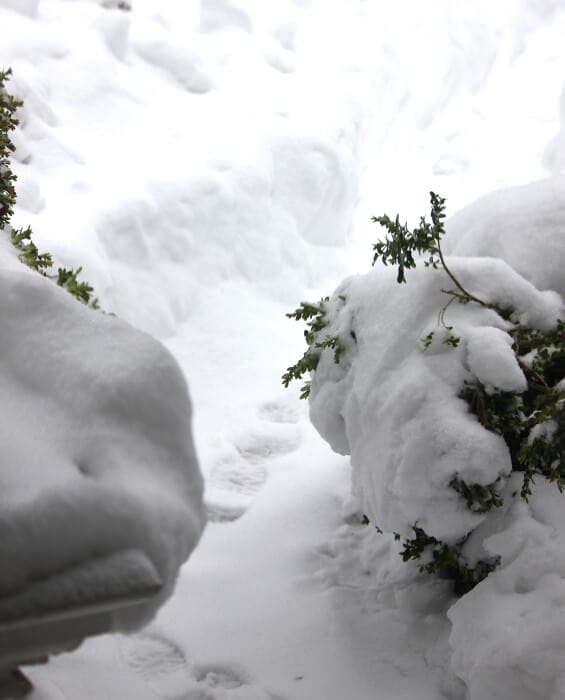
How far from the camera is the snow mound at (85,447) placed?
134 centimetres

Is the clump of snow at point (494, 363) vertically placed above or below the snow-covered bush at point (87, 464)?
above

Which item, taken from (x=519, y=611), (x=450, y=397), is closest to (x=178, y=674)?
(x=519, y=611)

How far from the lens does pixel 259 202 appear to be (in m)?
8.84

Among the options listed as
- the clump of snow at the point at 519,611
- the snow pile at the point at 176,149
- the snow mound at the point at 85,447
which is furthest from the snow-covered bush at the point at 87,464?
the snow pile at the point at 176,149

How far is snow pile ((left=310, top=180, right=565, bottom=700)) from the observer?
291cm

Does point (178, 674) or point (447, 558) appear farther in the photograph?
point (178, 674)

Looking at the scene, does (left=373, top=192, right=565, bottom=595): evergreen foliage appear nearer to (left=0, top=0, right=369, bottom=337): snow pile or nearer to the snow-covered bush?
the snow-covered bush

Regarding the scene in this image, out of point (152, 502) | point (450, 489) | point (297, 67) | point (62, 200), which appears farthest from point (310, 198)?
point (152, 502)

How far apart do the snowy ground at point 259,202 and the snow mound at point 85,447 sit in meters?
A: 1.27

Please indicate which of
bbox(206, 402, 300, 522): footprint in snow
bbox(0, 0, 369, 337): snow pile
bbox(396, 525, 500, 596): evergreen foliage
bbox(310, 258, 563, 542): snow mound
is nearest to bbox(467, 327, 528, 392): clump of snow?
bbox(310, 258, 563, 542): snow mound

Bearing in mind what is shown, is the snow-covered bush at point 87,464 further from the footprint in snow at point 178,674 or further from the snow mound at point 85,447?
the footprint in snow at point 178,674

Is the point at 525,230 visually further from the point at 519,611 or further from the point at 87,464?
the point at 87,464

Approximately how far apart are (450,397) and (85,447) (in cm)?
192

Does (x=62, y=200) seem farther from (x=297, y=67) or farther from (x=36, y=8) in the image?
(x=297, y=67)
